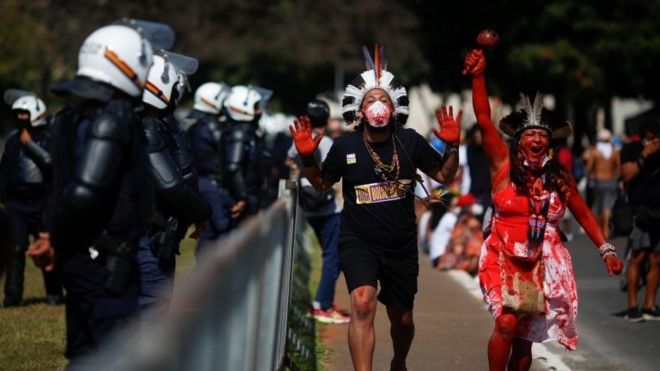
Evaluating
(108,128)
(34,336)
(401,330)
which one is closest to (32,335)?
(34,336)

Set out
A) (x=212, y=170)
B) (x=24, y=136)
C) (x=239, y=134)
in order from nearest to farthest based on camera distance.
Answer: (x=24, y=136), (x=239, y=134), (x=212, y=170)

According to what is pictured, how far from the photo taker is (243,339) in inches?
223

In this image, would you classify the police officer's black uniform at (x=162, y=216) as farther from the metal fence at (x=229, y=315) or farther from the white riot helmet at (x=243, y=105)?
the white riot helmet at (x=243, y=105)

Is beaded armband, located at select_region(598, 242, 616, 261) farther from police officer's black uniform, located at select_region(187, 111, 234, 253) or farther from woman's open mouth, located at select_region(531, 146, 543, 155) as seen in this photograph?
police officer's black uniform, located at select_region(187, 111, 234, 253)

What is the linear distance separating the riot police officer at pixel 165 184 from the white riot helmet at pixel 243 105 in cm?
513

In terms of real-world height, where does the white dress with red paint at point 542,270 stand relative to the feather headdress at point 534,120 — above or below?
below

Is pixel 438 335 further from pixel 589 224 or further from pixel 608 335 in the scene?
pixel 589 224

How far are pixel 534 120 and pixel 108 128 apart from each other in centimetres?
299

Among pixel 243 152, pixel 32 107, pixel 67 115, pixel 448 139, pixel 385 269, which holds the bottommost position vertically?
pixel 385 269

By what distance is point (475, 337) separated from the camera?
1151cm

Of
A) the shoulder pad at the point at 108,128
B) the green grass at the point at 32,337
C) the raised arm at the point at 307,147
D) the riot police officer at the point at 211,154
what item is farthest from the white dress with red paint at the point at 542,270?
the riot police officer at the point at 211,154

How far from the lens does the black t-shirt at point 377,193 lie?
27.8 feet

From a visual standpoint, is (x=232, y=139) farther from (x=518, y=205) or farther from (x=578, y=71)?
(x=578, y=71)

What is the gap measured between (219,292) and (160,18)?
46.3 meters
